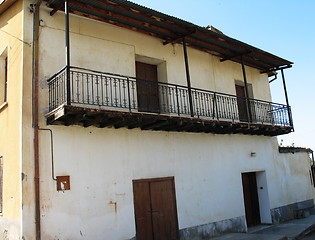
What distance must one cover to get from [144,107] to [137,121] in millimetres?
1554

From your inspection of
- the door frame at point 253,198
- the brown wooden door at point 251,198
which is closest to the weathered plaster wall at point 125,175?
the brown wooden door at point 251,198

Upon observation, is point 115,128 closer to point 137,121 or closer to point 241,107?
point 137,121

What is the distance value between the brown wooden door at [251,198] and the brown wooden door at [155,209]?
4737mm

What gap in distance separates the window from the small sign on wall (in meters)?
3.07

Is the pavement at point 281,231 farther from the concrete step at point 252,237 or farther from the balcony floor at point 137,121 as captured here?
the balcony floor at point 137,121

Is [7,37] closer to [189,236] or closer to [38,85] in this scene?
[38,85]

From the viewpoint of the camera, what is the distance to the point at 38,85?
820 cm

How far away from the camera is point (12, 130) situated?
8.32 meters

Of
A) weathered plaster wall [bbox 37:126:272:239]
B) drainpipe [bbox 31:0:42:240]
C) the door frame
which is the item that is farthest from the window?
the door frame

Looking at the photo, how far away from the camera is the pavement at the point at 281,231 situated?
10.8 meters

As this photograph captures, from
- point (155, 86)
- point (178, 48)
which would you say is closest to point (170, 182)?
point (155, 86)

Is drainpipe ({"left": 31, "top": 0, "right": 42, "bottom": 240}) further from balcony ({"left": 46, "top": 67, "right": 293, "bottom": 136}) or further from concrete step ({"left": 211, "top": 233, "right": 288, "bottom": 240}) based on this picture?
concrete step ({"left": 211, "top": 233, "right": 288, "bottom": 240})

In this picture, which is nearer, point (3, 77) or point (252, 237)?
point (3, 77)

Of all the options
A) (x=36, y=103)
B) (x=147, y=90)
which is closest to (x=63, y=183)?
(x=36, y=103)
